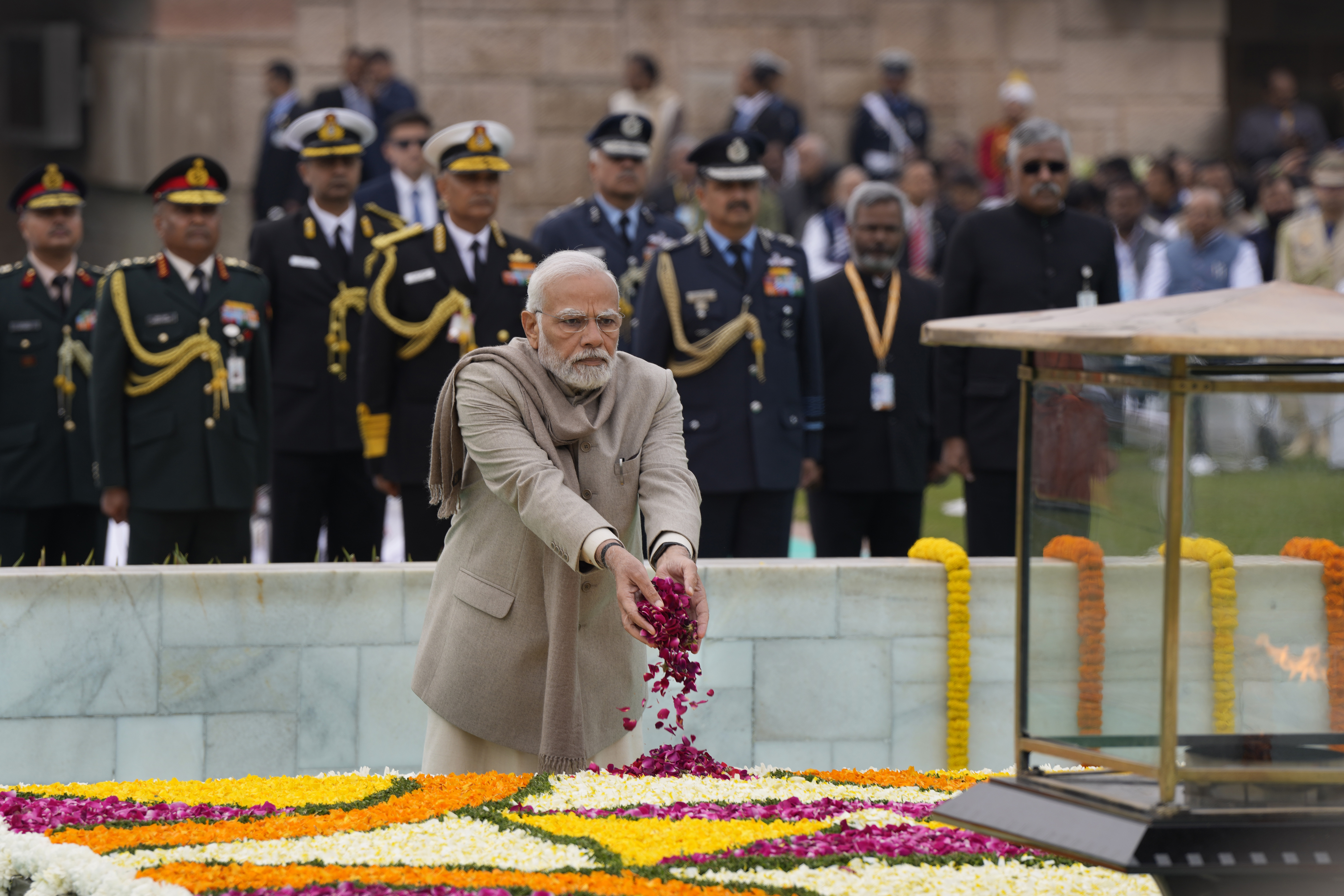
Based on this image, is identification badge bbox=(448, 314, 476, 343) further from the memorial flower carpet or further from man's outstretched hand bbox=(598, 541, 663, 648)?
man's outstretched hand bbox=(598, 541, 663, 648)

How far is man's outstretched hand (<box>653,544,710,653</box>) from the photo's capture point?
4.36 m

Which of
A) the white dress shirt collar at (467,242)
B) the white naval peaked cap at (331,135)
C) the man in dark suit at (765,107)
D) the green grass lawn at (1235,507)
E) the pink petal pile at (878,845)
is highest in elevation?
the man in dark suit at (765,107)

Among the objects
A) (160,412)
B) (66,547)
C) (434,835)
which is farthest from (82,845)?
(66,547)

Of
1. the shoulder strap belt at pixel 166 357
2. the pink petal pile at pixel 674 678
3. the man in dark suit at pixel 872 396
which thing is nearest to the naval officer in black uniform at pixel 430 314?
the shoulder strap belt at pixel 166 357

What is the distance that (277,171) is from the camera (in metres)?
13.8

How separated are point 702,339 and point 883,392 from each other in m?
0.93

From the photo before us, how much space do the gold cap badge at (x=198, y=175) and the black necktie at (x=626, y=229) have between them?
1907 millimetres

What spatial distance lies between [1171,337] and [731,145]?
4.38m

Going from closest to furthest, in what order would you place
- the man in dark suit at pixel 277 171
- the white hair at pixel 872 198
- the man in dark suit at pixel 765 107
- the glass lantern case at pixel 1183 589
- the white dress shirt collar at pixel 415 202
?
the glass lantern case at pixel 1183 589 < the white hair at pixel 872 198 < the white dress shirt collar at pixel 415 202 < the man in dark suit at pixel 277 171 < the man in dark suit at pixel 765 107

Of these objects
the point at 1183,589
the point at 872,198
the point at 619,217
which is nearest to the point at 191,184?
the point at 619,217

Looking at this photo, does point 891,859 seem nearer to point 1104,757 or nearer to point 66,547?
point 1104,757

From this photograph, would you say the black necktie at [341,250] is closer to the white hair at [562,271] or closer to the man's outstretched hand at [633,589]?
the white hair at [562,271]

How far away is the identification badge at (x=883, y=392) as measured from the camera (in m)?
7.93

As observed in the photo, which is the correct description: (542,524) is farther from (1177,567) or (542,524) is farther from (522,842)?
(1177,567)
